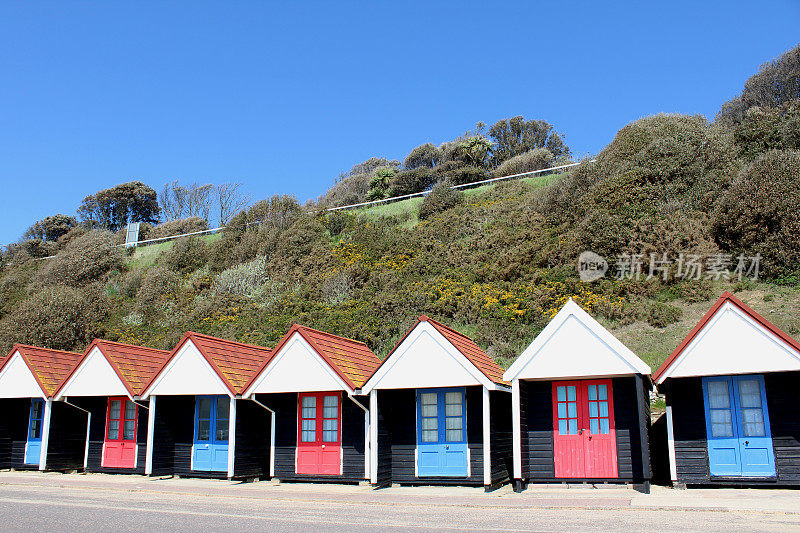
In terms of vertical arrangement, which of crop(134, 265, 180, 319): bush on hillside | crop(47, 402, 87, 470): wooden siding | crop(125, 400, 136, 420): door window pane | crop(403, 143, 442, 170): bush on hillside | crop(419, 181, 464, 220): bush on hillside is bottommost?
crop(47, 402, 87, 470): wooden siding

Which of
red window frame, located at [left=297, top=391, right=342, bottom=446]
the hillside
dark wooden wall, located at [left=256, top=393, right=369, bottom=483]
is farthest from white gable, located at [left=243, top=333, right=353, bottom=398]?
the hillside

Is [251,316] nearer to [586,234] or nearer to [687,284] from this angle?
[586,234]

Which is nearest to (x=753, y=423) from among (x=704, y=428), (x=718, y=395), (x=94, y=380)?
(x=718, y=395)

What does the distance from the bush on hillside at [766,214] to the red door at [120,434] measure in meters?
23.4

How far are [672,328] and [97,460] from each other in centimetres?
2021

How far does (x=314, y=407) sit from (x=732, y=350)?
1001 cm

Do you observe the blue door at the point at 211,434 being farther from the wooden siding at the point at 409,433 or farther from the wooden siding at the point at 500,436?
the wooden siding at the point at 500,436

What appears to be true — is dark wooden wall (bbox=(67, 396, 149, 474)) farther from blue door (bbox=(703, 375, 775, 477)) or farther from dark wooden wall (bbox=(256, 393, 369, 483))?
blue door (bbox=(703, 375, 775, 477))

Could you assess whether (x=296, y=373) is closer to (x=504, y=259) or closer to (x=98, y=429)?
(x=98, y=429)

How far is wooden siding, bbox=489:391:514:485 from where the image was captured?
1413 cm

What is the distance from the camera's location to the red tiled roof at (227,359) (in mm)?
16281

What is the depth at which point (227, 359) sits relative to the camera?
17219mm

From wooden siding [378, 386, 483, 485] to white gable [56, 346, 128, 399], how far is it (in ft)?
27.0

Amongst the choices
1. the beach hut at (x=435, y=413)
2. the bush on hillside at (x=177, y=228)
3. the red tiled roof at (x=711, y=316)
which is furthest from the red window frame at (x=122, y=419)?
the bush on hillside at (x=177, y=228)
